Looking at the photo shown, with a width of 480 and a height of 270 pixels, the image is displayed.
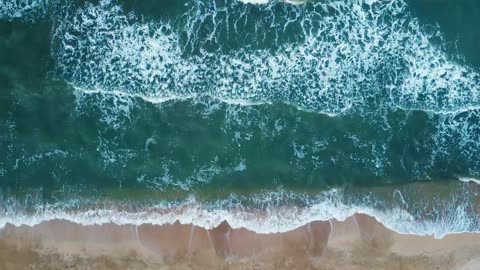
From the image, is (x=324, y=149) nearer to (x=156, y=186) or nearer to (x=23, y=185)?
(x=156, y=186)

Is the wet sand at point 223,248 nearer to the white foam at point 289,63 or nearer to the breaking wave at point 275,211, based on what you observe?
the breaking wave at point 275,211

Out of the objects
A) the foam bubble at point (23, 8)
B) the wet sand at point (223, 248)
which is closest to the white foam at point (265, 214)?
the wet sand at point (223, 248)

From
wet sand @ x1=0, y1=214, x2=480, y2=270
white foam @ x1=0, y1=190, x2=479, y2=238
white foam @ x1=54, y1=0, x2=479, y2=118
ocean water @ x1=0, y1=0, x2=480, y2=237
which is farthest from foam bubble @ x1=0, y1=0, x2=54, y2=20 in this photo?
wet sand @ x1=0, y1=214, x2=480, y2=270

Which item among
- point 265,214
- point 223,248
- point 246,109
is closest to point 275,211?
point 265,214

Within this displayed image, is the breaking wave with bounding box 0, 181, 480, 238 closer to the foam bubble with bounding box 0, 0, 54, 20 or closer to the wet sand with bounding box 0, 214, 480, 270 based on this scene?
the wet sand with bounding box 0, 214, 480, 270

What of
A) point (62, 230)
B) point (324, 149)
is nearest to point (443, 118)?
point (324, 149)

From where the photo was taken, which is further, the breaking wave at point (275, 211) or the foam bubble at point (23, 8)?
the foam bubble at point (23, 8)
